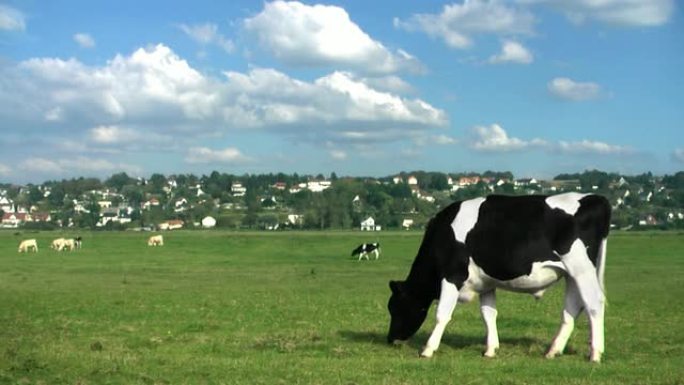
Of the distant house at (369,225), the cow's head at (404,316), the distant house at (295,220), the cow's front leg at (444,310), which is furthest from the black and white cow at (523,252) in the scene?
the distant house at (295,220)

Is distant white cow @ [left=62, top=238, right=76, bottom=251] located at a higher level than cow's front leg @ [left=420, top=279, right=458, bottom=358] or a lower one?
lower

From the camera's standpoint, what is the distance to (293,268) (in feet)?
162

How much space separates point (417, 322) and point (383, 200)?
168 meters

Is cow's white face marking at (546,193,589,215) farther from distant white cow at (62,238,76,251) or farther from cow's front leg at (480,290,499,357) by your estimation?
distant white cow at (62,238,76,251)

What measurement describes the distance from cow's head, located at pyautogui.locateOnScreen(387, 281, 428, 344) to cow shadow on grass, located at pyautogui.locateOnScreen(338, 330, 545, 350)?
25cm

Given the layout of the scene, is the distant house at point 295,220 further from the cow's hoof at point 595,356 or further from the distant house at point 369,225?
the cow's hoof at point 595,356

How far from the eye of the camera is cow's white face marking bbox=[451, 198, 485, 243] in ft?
48.1

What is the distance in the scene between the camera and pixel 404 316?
15.9m

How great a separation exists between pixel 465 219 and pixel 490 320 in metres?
1.84

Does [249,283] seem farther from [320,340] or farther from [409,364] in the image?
[409,364]

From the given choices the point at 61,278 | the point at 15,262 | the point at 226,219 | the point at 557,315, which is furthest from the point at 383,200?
the point at 557,315

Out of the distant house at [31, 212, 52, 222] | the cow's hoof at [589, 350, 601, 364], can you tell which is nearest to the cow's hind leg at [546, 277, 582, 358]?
the cow's hoof at [589, 350, 601, 364]

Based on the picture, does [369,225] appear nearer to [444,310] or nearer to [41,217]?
[41,217]

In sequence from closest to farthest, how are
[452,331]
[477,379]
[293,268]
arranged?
[477,379] → [452,331] → [293,268]
